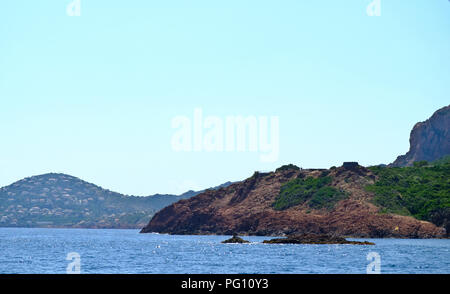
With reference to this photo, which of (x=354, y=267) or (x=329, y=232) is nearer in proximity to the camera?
(x=354, y=267)

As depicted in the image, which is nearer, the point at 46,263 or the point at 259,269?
the point at 259,269

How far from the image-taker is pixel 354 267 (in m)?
75.4
